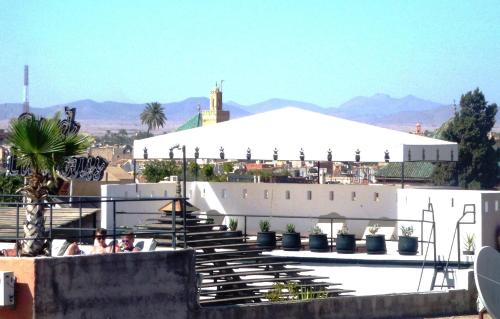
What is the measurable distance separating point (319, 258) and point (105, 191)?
6.41m

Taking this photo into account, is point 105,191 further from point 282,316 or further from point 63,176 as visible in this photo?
point 282,316

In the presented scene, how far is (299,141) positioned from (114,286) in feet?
41.3

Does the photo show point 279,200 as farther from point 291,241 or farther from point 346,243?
point 346,243

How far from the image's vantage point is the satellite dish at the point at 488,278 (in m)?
20.5

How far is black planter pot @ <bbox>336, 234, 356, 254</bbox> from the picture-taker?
28422 millimetres

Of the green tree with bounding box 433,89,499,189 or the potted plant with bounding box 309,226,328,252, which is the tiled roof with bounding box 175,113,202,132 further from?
the potted plant with bounding box 309,226,328,252

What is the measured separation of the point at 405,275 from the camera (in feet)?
89.4

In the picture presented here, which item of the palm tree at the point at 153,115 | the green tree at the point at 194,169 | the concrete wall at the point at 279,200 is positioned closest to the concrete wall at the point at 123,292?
the concrete wall at the point at 279,200

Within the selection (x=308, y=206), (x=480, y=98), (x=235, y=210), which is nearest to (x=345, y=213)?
(x=308, y=206)

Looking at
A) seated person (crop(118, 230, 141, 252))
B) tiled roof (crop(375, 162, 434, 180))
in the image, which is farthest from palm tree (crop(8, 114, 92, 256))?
tiled roof (crop(375, 162, 434, 180))

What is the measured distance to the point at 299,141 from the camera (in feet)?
101

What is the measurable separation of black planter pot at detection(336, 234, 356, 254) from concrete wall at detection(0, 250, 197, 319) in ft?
29.0

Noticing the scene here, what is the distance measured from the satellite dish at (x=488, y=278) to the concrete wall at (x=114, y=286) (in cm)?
505

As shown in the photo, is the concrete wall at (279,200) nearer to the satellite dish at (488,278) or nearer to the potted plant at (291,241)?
the potted plant at (291,241)
